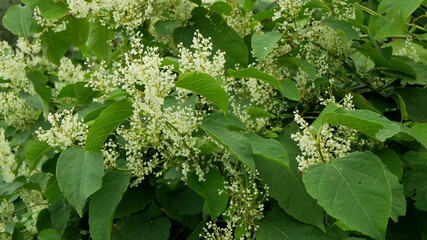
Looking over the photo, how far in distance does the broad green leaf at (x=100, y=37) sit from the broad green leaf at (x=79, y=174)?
1182 millimetres

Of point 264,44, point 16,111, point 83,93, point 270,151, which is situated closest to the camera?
point 270,151

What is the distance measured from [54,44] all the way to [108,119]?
1343 mm

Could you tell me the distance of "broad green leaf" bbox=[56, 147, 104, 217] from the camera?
1.48 m

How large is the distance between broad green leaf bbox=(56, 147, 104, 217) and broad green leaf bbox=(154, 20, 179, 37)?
0.87 m

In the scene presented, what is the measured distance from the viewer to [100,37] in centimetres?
266

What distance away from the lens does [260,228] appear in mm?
1694

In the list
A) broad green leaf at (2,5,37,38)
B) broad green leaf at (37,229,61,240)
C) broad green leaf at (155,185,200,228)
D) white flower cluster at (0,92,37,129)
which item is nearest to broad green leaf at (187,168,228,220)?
broad green leaf at (155,185,200,228)

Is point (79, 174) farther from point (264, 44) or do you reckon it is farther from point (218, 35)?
point (218, 35)

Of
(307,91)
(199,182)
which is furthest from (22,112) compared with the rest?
(307,91)

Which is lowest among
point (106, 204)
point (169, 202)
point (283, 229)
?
point (169, 202)

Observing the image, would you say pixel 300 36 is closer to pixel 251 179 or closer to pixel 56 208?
pixel 251 179

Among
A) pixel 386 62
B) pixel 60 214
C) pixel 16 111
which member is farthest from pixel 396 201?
pixel 16 111

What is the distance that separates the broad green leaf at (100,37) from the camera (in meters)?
2.62

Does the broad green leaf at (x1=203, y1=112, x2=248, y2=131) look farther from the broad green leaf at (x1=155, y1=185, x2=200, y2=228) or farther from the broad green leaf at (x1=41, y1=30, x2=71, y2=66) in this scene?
the broad green leaf at (x1=41, y1=30, x2=71, y2=66)
